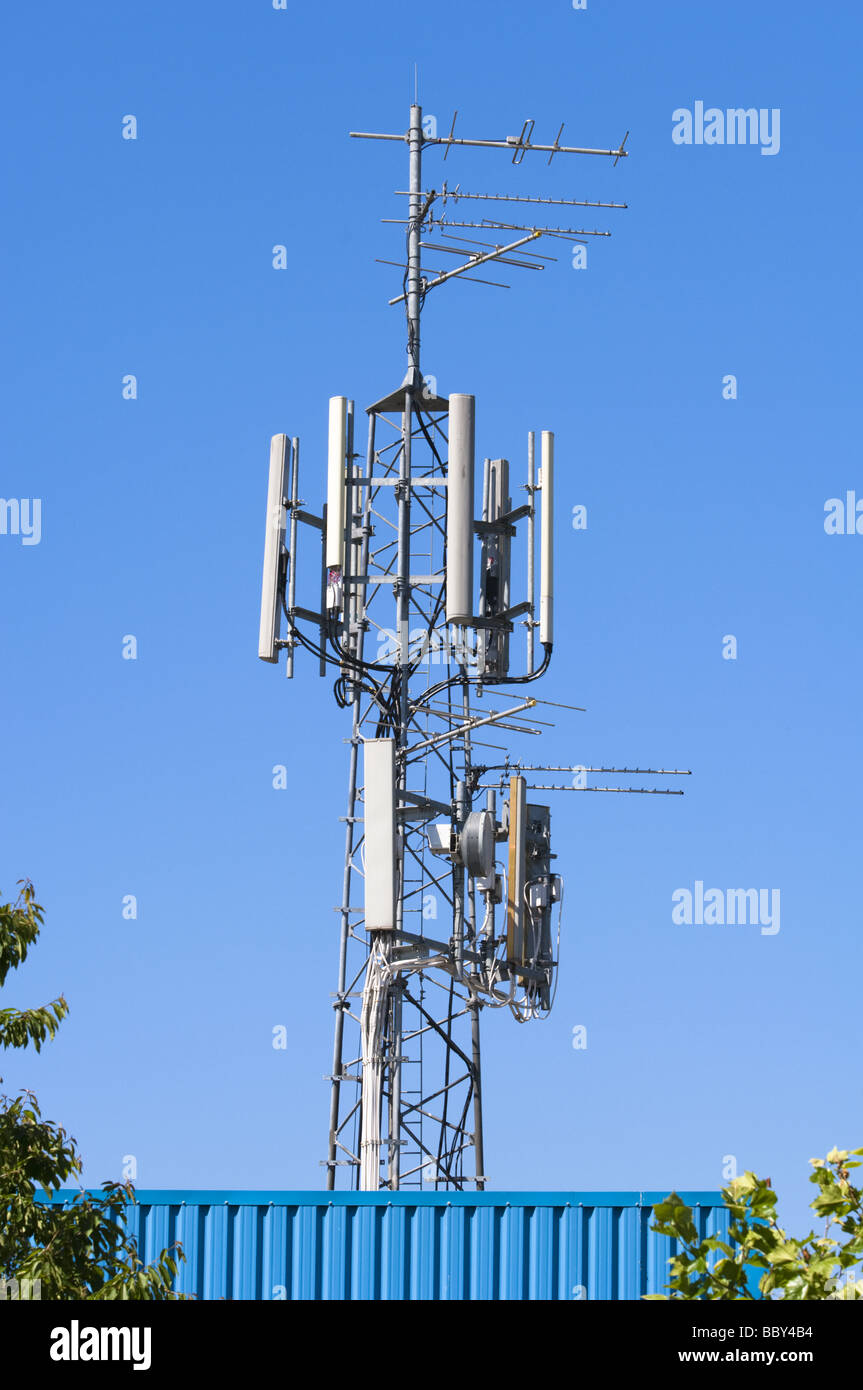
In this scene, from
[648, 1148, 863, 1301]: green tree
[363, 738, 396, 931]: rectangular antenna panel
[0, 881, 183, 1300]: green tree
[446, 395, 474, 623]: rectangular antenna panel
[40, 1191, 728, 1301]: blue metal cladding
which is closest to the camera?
[648, 1148, 863, 1301]: green tree

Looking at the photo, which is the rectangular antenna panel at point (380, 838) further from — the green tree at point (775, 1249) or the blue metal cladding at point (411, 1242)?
the green tree at point (775, 1249)

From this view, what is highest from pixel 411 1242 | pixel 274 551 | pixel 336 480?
pixel 336 480

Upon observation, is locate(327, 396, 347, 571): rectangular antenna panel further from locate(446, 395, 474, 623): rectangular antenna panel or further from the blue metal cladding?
the blue metal cladding

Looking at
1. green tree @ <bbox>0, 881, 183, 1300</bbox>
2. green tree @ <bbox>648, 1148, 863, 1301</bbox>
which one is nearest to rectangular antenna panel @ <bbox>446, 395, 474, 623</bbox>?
green tree @ <bbox>0, 881, 183, 1300</bbox>

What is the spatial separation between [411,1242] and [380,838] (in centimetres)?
467

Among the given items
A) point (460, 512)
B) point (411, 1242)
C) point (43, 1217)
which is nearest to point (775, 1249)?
point (43, 1217)

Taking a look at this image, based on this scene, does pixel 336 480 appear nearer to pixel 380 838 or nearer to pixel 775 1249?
pixel 380 838

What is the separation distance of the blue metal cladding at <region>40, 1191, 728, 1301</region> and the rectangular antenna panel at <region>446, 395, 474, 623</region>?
6.91 meters

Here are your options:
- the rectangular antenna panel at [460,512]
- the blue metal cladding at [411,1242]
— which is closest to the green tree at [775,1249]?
the blue metal cladding at [411,1242]

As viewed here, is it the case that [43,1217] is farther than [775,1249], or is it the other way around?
[43,1217]

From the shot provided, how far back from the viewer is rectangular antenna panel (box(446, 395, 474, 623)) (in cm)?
2431

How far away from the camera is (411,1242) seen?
70.7ft
